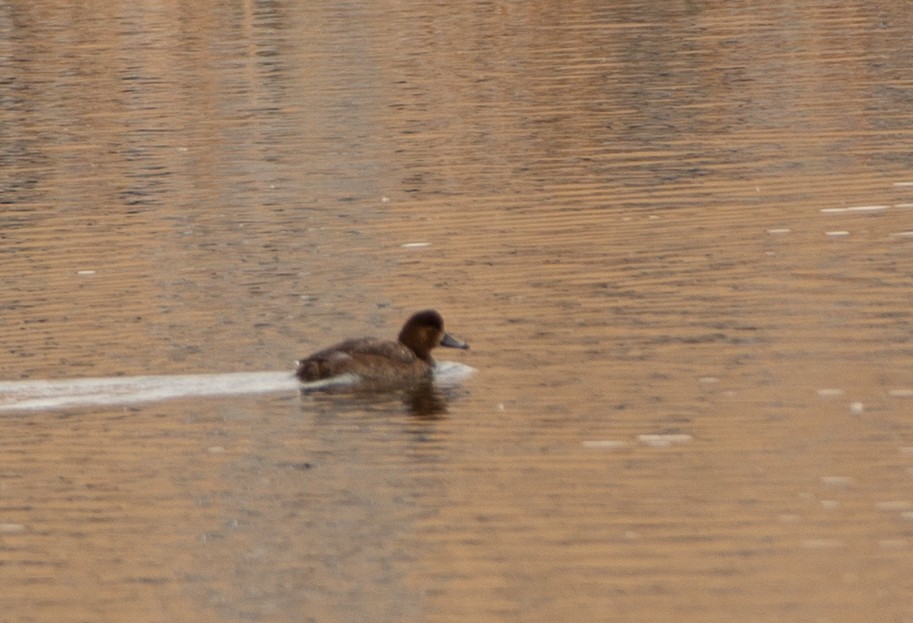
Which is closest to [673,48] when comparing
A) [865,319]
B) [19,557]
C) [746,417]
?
[865,319]

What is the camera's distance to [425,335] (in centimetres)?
1658

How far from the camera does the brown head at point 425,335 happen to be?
54.2ft

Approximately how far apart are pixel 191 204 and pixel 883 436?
12.7 metres

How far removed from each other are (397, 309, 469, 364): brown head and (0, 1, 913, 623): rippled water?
0.37 m

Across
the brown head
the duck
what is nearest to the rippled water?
the duck

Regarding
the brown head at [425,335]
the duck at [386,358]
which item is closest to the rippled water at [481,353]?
the duck at [386,358]

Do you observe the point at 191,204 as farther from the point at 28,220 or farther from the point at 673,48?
the point at 673,48

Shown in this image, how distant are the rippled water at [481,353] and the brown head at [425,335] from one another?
1.20 ft

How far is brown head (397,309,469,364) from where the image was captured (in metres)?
16.5

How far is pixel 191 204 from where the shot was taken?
83.1 ft

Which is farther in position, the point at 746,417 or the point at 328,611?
the point at 746,417

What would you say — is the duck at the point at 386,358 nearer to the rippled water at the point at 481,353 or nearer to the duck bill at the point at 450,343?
the duck bill at the point at 450,343

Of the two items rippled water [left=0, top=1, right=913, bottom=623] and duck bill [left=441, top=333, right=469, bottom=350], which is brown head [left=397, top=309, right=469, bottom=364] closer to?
duck bill [left=441, top=333, right=469, bottom=350]

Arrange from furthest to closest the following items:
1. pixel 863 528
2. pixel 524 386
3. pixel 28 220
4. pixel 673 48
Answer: pixel 673 48 < pixel 28 220 < pixel 524 386 < pixel 863 528
